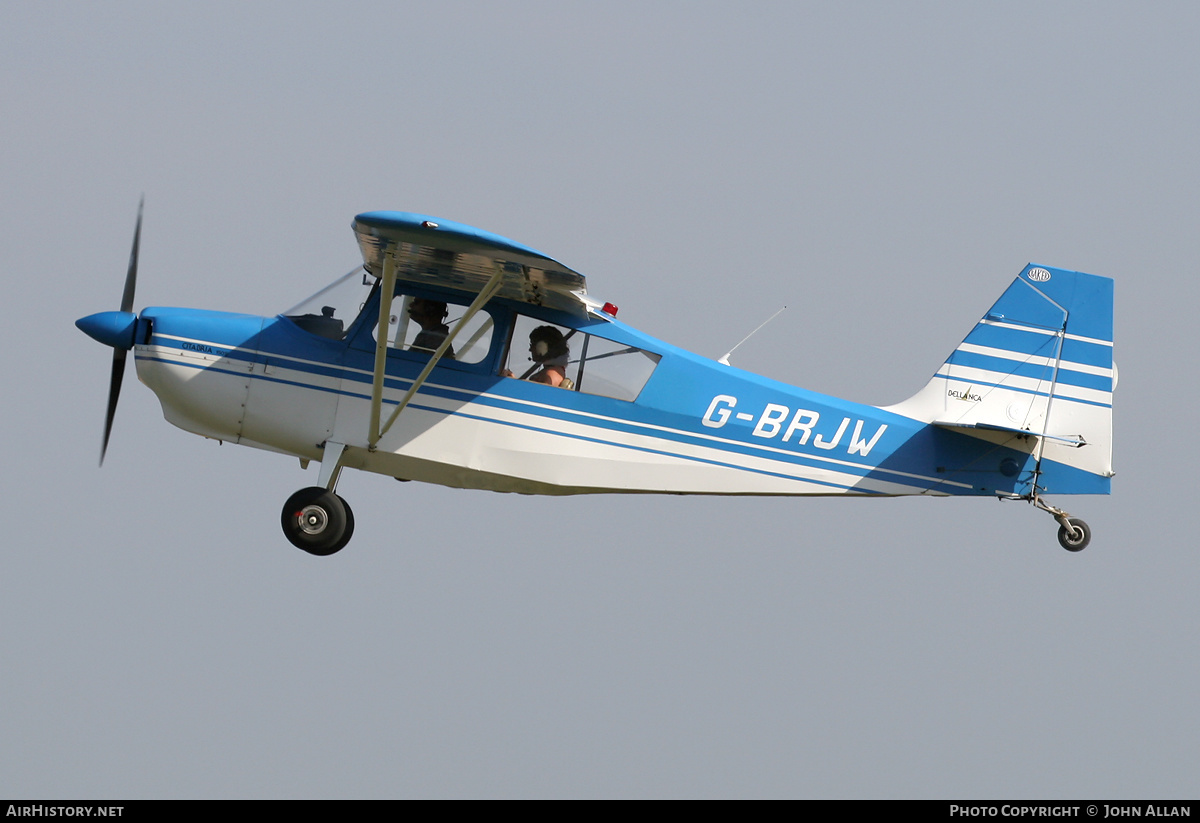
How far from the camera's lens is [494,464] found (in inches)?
419

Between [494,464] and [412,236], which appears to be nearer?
[412,236]

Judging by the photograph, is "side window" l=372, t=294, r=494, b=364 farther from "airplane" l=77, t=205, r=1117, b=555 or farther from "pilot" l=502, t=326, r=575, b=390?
"pilot" l=502, t=326, r=575, b=390

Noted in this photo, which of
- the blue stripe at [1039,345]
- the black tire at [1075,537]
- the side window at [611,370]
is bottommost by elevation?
the black tire at [1075,537]

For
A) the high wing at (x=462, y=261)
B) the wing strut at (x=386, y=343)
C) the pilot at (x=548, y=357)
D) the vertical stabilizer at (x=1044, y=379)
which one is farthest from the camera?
the vertical stabilizer at (x=1044, y=379)

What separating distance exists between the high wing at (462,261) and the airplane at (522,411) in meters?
0.04

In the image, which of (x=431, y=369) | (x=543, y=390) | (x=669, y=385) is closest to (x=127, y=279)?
Answer: (x=431, y=369)

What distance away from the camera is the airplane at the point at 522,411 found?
10.6 m

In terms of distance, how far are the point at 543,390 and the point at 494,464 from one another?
69 cm

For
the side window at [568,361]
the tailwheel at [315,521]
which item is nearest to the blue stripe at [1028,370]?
the side window at [568,361]

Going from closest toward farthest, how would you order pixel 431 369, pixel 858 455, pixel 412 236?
1. pixel 412 236
2. pixel 431 369
3. pixel 858 455

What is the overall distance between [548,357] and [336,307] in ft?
5.67

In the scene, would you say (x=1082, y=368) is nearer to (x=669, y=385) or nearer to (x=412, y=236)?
(x=669, y=385)

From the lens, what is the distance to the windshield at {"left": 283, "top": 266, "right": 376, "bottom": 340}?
10.8 meters

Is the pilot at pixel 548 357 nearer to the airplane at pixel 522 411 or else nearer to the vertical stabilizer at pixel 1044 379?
the airplane at pixel 522 411
